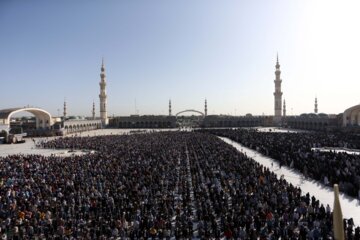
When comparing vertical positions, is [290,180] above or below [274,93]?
below

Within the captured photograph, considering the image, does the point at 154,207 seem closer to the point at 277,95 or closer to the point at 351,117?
the point at 351,117

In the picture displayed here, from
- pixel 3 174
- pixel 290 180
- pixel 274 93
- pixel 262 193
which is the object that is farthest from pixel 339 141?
pixel 274 93

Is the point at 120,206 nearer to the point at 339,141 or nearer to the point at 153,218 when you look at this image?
the point at 153,218

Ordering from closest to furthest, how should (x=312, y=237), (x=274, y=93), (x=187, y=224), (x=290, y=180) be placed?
1. (x=312, y=237)
2. (x=187, y=224)
3. (x=290, y=180)
4. (x=274, y=93)

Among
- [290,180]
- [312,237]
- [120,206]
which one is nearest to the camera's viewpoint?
[312,237]

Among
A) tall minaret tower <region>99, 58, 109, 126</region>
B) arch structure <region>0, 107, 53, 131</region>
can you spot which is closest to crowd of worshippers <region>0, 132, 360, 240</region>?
arch structure <region>0, 107, 53, 131</region>

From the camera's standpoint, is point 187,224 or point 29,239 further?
point 187,224
